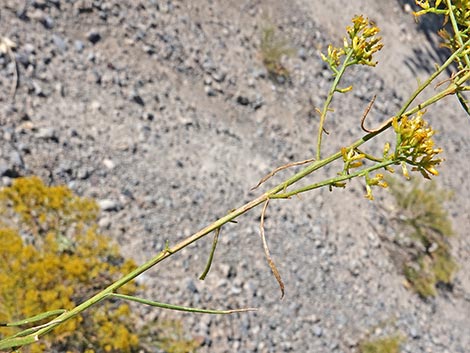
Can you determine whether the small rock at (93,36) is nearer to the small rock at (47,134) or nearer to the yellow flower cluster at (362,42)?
the small rock at (47,134)

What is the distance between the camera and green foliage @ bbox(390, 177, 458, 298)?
14.2 ft

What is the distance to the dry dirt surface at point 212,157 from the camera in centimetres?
319

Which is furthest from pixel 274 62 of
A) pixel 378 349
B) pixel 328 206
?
pixel 378 349

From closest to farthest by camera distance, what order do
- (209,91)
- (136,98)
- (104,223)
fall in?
(104,223)
(136,98)
(209,91)

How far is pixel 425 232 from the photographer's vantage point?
455cm

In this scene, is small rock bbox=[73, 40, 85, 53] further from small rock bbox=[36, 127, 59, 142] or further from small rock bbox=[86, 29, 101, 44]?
small rock bbox=[36, 127, 59, 142]

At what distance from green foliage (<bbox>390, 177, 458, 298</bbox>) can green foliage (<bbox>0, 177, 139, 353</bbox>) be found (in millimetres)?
2516

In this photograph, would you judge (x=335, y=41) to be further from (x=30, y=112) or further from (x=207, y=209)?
(x=30, y=112)

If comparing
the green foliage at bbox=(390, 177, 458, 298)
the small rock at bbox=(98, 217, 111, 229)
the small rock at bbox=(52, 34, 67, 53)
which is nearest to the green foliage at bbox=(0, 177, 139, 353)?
the small rock at bbox=(98, 217, 111, 229)

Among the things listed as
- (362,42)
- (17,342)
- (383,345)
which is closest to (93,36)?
(383,345)

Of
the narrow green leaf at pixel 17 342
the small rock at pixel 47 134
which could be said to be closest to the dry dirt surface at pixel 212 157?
the small rock at pixel 47 134

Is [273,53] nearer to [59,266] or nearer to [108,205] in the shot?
[108,205]

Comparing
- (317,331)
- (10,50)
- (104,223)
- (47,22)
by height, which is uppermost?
(47,22)

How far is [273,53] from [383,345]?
2.57m
